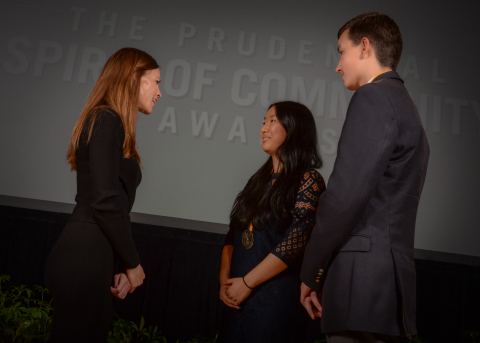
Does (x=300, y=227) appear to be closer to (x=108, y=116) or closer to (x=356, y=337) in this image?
(x=356, y=337)

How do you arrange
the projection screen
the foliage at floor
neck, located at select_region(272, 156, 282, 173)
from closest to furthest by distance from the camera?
neck, located at select_region(272, 156, 282, 173) → the foliage at floor → the projection screen

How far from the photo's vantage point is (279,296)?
138 centimetres

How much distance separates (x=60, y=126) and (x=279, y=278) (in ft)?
8.72

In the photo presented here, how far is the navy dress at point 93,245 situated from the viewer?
108 cm

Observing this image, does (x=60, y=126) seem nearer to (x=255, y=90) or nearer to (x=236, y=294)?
(x=255, y=90)

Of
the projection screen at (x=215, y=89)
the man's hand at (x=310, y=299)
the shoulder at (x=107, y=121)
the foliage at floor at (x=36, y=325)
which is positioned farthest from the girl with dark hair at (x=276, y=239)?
the projection screen at (x=215, y=89)

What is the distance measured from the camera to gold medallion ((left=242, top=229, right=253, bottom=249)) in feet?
4.86

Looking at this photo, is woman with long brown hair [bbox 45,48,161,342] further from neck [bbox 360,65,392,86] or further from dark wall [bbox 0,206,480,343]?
dark wall [bbox 0,206,480,343]

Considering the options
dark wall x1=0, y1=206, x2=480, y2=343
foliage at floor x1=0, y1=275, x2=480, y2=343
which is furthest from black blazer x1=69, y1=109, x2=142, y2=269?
dark wall x1=0, y1=206, x2=480, y2=343

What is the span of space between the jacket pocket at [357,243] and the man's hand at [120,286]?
706mm

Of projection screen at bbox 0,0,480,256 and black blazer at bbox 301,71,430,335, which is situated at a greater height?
projection screen at bbox 0,0,480,256

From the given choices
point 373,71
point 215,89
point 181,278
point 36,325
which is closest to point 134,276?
Result: point 373,71

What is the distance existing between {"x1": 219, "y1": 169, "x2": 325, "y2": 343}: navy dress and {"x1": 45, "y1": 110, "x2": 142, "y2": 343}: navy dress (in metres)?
0.46

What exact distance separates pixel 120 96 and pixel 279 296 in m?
0.90
